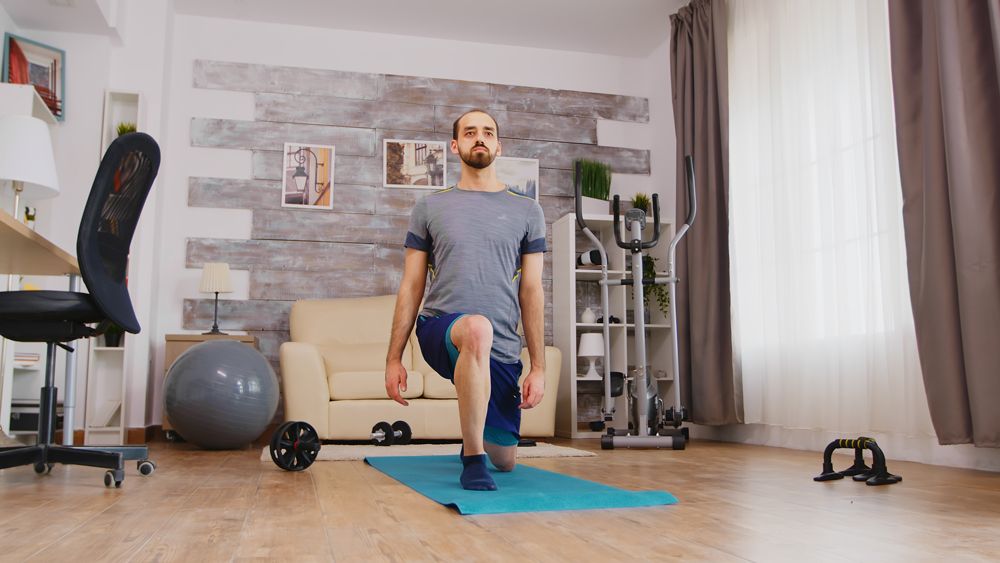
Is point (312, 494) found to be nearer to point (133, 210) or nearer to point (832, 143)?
point (133, 210)

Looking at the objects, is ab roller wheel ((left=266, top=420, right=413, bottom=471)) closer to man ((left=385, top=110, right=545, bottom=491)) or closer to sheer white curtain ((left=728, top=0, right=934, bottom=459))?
man ((left=385, top=110, right=545, bottom=491))

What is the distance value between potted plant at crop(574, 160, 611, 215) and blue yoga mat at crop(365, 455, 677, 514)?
3.18m

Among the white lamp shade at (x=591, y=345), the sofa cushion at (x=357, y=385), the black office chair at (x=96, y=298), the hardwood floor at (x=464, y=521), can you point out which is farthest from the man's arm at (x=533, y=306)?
the white lamp shade at (x=591, y=345)

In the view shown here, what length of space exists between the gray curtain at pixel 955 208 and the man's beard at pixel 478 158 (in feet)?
6.02

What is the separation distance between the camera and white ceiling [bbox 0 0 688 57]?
5.54 m

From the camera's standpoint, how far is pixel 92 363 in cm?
479

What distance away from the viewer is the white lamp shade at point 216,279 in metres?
5.14

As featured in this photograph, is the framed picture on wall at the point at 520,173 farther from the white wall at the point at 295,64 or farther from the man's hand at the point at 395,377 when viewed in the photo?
the man's hand at the point at 395,377

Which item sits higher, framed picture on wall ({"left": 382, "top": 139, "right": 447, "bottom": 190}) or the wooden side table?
framed picture on wall ({"left": 382, "top": 139, "right": 447, "bottom": 190})

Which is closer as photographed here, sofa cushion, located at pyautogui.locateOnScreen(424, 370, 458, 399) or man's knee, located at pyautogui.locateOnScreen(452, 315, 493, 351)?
man's knee, located at pyautogui.locateOnScreen(452, 315, 493, 351)

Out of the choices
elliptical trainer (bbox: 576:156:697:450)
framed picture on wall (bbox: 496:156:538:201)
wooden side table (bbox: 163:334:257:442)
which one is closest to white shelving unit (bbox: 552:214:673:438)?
framed picture on wall (bbox: 496:156:538:201)

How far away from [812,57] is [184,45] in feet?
13.4

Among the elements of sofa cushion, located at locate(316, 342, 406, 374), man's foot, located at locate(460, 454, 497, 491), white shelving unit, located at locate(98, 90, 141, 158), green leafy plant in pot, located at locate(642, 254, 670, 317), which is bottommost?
man's foot, located at locate(460, 454, 497, 491)

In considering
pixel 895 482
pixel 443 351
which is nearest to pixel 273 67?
pixel 443 351
